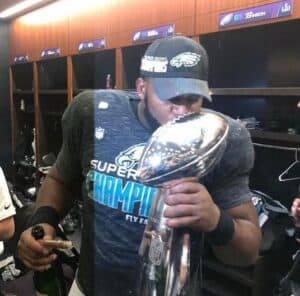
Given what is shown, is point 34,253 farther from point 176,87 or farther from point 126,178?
point 176,87

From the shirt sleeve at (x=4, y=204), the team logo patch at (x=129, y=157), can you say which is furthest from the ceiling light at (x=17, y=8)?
the team logo patch at (x=129, y=157)

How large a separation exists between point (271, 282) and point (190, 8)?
181 cm

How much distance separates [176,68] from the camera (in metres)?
0.78

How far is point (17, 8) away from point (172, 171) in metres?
4.84

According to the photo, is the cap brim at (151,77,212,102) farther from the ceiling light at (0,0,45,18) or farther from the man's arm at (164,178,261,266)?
the ceiling light at (0,0,45,18)

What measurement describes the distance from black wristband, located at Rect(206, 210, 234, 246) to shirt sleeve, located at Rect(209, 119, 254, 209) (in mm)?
150

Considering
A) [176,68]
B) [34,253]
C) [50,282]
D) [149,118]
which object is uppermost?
[176,68]

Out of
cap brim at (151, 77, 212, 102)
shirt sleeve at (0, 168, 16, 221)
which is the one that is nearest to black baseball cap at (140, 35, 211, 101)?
cap brim at (151, 77, 212, 102)

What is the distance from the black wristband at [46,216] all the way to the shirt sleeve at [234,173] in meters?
0.38

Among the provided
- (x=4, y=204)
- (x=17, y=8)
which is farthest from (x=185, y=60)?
(x=17, y=8)

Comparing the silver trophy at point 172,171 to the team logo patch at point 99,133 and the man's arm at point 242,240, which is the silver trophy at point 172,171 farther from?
the team logo patch at point 99,133

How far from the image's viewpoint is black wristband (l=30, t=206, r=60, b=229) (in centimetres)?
91

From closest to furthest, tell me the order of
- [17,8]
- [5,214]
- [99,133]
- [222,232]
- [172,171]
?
[172,171], [222,232], [99,133], [5,214], [17,8]

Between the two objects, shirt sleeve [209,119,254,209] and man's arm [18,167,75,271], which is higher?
shirt sleeve [209,119,254,209]
